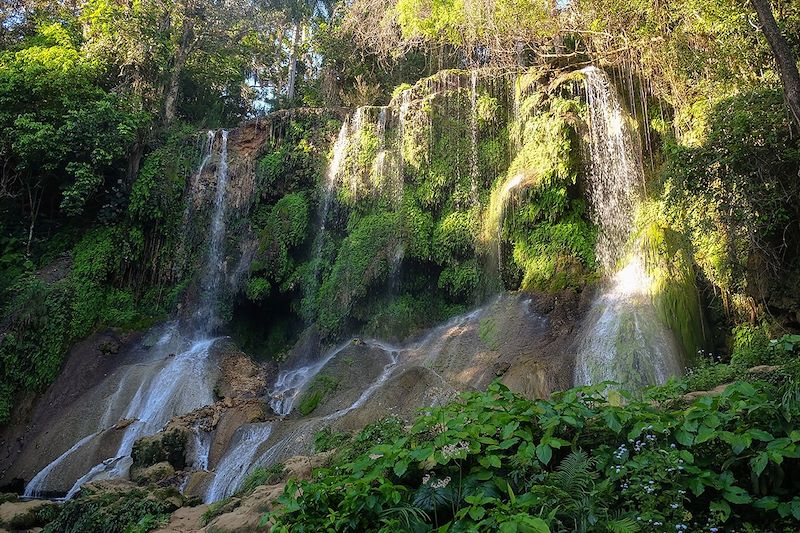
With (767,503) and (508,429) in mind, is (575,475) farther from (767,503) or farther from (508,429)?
(767,503)

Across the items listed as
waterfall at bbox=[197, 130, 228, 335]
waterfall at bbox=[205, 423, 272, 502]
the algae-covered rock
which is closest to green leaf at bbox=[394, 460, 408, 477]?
waterfall at bbox=[205, 423, 272, 502]

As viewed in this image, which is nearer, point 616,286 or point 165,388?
point 616,286

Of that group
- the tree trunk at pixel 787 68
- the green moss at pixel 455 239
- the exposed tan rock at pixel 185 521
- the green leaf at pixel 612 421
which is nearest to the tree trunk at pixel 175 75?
the green moss at pixel 455 239

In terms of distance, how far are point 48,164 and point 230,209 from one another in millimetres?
4965

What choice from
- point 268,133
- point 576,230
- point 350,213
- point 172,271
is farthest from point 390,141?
point 172,271

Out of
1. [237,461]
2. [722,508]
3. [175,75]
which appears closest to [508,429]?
[722,508]

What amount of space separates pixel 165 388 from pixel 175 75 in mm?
12844

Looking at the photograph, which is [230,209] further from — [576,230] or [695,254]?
[695,254]

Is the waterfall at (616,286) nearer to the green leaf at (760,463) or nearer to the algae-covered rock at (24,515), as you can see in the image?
the green leaf at (760,463)

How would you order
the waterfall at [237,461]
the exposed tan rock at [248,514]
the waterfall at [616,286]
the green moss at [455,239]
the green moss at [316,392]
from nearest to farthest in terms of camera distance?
the exposed tan rock at [248,514] → the waterfall at [237,461] → the waterfall at [616,286] → the green moss at [316,392] → the green moss at [455,239]

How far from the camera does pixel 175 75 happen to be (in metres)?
20.8

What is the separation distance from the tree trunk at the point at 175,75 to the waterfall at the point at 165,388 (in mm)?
6204

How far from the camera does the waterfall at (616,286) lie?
9.13 m

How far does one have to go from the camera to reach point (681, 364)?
8891 mm
